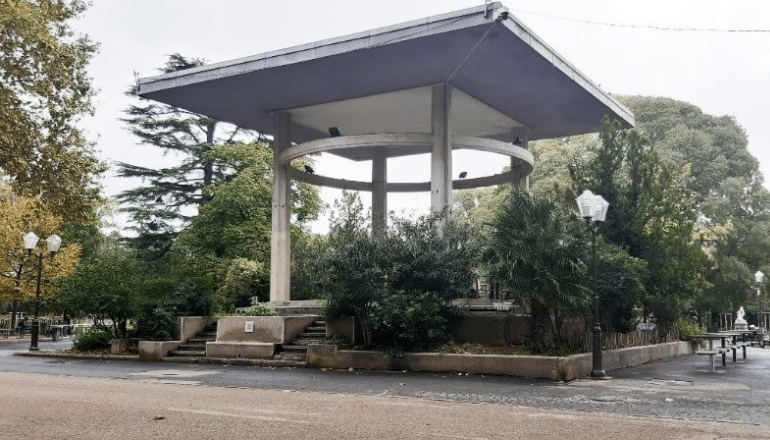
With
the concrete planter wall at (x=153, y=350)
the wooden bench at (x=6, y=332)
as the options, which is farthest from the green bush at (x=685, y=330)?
the wooden bench at (x=6, y=332)

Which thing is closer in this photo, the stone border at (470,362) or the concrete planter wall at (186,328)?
the stone border at (470,362)

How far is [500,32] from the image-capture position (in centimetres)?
1909

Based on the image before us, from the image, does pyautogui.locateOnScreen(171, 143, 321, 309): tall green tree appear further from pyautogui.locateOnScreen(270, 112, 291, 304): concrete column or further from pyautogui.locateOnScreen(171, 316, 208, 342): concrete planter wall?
pyautogui.locateOnScreen(171, 316, 208, 342): concrete planter wall

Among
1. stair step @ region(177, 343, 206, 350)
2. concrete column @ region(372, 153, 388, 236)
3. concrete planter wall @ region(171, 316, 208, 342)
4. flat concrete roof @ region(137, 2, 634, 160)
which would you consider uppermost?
flat concrete roof @ region(137, 2, 634, 160)

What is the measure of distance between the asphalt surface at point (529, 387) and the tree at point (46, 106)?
403 cm

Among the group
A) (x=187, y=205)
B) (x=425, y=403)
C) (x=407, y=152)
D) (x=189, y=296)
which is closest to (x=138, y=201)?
(x=187, y=205)

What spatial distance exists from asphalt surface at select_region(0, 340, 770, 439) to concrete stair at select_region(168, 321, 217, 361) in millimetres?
1052

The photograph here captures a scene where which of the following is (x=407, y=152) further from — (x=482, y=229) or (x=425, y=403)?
(x=425, y=403)

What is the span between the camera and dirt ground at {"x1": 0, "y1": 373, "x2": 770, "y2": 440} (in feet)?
26.7

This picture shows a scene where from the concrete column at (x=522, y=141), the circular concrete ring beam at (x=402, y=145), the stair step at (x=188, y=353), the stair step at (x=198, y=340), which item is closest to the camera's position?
the stair step at (x=188, y=353)

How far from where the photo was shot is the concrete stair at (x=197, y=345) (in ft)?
67.3

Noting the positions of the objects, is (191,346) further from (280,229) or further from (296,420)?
(296,420)

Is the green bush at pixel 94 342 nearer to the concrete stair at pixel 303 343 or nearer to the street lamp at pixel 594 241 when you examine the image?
the concrete stair at pixel 303 343

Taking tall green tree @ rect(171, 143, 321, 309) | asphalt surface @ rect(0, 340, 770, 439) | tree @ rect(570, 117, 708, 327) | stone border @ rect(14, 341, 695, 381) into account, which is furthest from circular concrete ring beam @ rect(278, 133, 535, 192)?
asphalt surface @ rect(0, 340, 770, 439)
